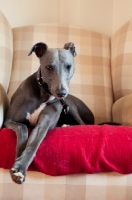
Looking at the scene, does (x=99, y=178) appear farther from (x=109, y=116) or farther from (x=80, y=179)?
(x=109, y=116)

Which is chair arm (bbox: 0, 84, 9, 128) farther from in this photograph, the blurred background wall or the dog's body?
the blurred background wall

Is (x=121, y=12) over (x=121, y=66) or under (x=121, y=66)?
over

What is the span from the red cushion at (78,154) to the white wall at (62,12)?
1240 mm

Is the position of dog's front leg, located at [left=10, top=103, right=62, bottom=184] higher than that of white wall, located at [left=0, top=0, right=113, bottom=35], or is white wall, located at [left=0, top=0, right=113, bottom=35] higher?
white wall, located at [left=0, top=0, right=113, bottom=35]

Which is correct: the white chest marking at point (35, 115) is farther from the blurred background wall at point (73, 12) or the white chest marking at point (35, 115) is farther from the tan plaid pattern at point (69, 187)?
the blurred background wall at point (73, 12)

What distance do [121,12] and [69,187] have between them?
1.49 meters

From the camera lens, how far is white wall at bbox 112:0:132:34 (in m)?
2.27

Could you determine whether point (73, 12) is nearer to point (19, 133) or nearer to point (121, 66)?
point (121, 66)

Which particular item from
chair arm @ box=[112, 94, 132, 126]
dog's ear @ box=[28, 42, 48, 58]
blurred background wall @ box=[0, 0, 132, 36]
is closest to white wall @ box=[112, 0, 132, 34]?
blurred background wall @ box=[0, 0, 132, 36]

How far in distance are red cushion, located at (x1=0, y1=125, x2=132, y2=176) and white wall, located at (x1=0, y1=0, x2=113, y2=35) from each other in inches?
48.8

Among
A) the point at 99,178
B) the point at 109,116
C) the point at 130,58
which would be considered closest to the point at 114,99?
the point at 109,116

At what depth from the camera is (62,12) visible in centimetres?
229

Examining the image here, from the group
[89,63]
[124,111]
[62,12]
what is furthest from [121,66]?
[62,12]

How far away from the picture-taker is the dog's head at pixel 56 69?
1.30m
